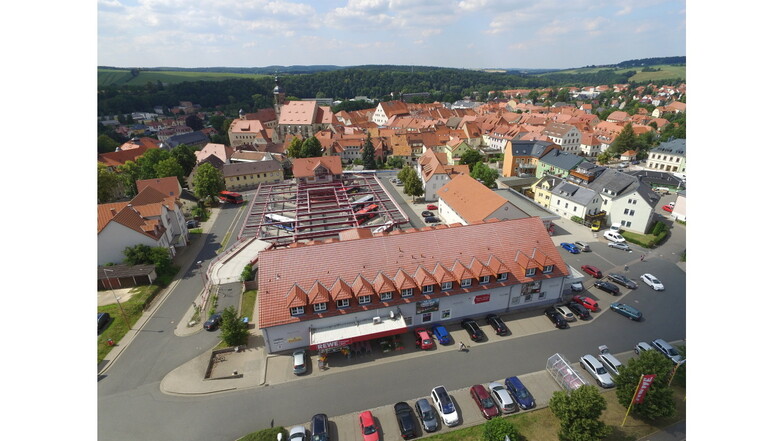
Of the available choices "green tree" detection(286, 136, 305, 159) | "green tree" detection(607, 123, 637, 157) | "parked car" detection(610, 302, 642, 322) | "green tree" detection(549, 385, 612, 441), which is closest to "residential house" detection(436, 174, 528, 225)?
"parked car" detection(610, 302, 642, 322)

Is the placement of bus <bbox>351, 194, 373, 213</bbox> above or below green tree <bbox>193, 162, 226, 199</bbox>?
below

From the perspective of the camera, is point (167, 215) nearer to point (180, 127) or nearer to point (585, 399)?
point (585, 399)

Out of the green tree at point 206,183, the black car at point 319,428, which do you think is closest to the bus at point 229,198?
the green tree at point 206,183

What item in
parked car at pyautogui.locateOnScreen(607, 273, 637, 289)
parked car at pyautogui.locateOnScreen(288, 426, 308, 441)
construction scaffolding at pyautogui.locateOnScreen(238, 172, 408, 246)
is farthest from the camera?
construction scaffolding at pyautogui.locateOnScreen(238, 172, 408, 246)

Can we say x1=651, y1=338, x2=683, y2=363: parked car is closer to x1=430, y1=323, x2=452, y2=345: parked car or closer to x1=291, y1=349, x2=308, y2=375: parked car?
x1=430, y1=323, x2=452, y2=345: parked car

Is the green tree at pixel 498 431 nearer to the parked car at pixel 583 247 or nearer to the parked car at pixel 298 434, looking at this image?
the parked car at pixel 298 434

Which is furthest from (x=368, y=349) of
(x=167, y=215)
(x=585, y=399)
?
(x=167, y=215)

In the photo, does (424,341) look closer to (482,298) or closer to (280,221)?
(482,298)
